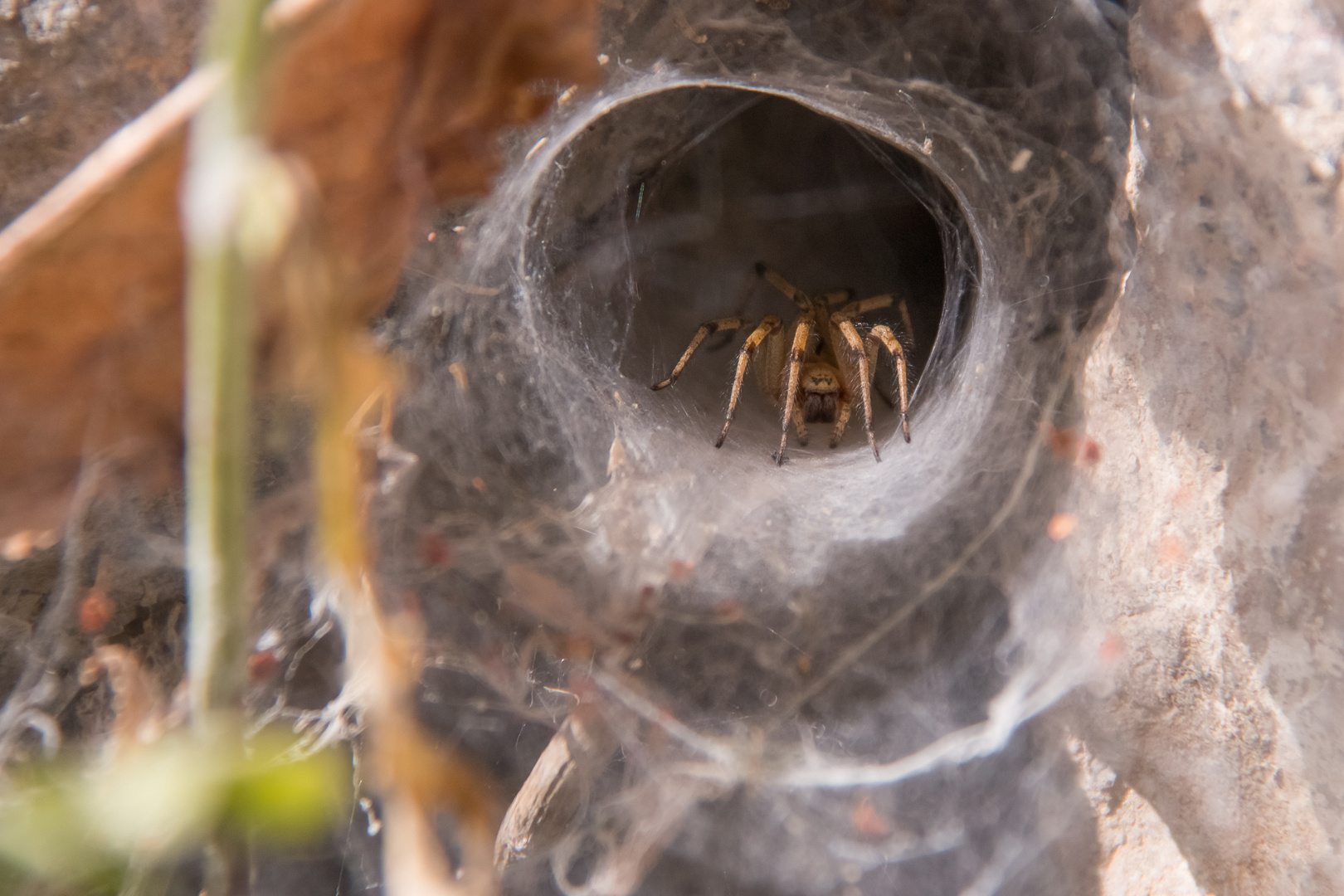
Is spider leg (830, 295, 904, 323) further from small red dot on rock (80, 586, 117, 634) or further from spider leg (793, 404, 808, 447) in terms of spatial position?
small red dot on rock (80, 586, 117, 634)

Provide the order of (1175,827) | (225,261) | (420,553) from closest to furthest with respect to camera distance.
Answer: (225,261)
(1175,827)
(420,553)

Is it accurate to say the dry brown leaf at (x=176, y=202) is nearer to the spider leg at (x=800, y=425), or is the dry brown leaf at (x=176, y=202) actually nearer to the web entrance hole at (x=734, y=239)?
the web entrance hole at (x=734, y=239)

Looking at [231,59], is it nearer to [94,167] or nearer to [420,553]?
[94,167]

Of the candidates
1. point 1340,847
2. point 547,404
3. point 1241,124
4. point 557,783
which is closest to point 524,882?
point 557,783

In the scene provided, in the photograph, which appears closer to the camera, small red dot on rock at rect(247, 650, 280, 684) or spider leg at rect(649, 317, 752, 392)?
small red dot on rock at rect(247, 650, 280, 684)

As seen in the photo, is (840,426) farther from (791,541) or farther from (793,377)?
(791,541)

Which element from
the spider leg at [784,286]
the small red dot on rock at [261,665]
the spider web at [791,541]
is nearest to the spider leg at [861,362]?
the spider web at [791,541]

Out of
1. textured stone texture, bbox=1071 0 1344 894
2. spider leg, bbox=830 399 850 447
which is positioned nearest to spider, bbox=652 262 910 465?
spider leg, bbox=830 399 850 447
